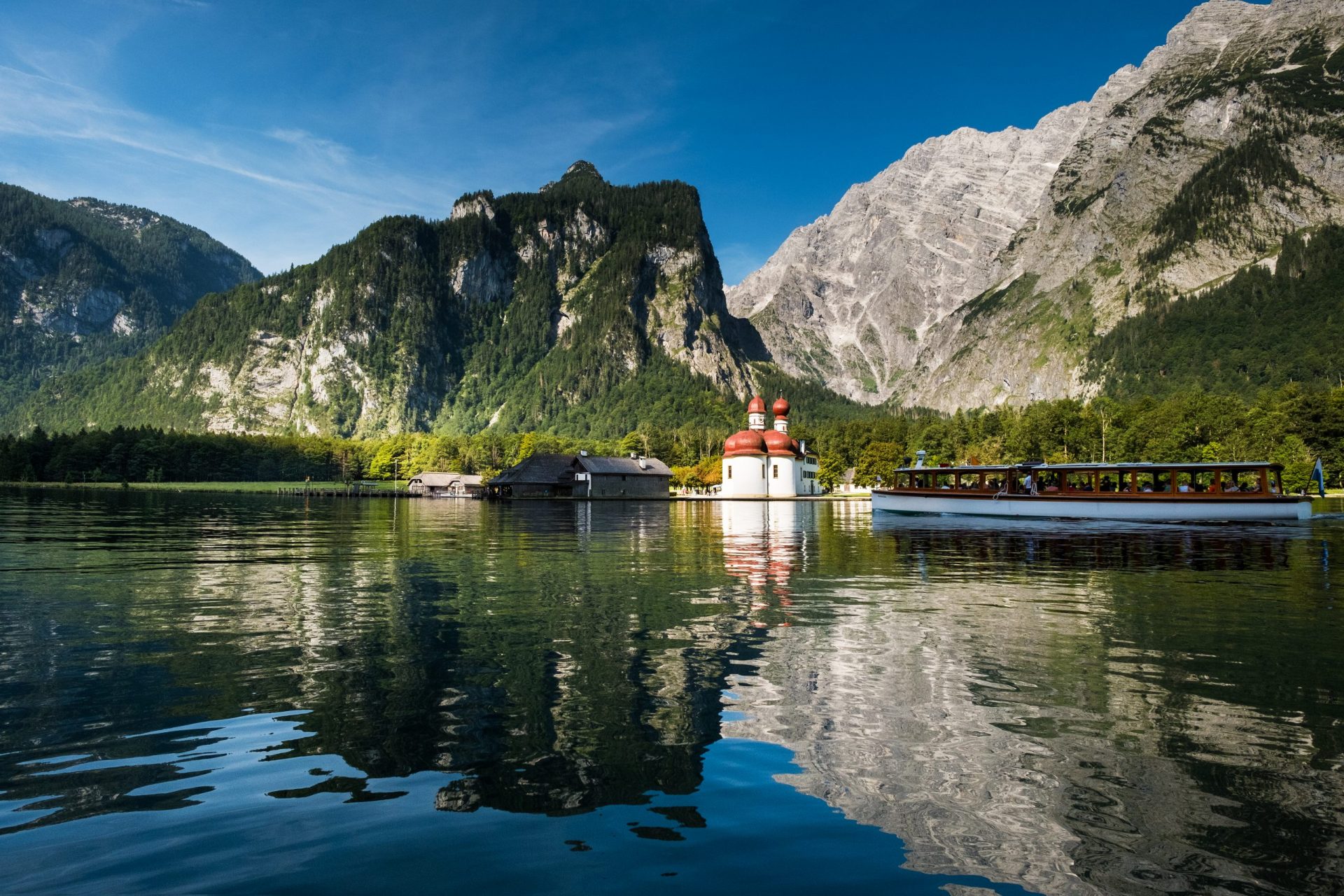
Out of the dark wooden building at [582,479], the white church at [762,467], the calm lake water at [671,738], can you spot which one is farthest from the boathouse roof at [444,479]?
the calm lake water at [671,738]

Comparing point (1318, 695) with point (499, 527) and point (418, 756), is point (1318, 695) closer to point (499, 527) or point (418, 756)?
point (418, 756)

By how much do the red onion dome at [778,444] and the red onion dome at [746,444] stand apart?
1262 mm

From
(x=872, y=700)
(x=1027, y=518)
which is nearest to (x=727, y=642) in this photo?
(x=872, y=700)

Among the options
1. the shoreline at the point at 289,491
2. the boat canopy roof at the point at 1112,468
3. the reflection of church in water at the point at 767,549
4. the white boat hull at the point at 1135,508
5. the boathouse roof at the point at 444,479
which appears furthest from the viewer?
the boathouse roof at the point at 444,479

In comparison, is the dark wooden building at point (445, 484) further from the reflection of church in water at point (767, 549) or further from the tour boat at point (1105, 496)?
the tour boat at point (1105, 496)

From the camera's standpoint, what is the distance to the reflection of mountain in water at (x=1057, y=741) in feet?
23.2

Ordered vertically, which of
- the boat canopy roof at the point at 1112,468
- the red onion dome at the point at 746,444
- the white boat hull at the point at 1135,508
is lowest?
the white boat hull at the point at 1135,508

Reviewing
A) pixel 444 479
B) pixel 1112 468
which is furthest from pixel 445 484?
pixel 1112 468

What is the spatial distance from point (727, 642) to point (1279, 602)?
1473 centimetres

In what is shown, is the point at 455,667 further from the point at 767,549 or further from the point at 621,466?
the point at 621,466

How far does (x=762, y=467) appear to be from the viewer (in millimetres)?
144875

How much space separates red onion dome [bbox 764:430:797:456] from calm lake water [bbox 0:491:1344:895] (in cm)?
12221

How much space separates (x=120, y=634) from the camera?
55.2 feet

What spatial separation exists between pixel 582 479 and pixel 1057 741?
137 metres
